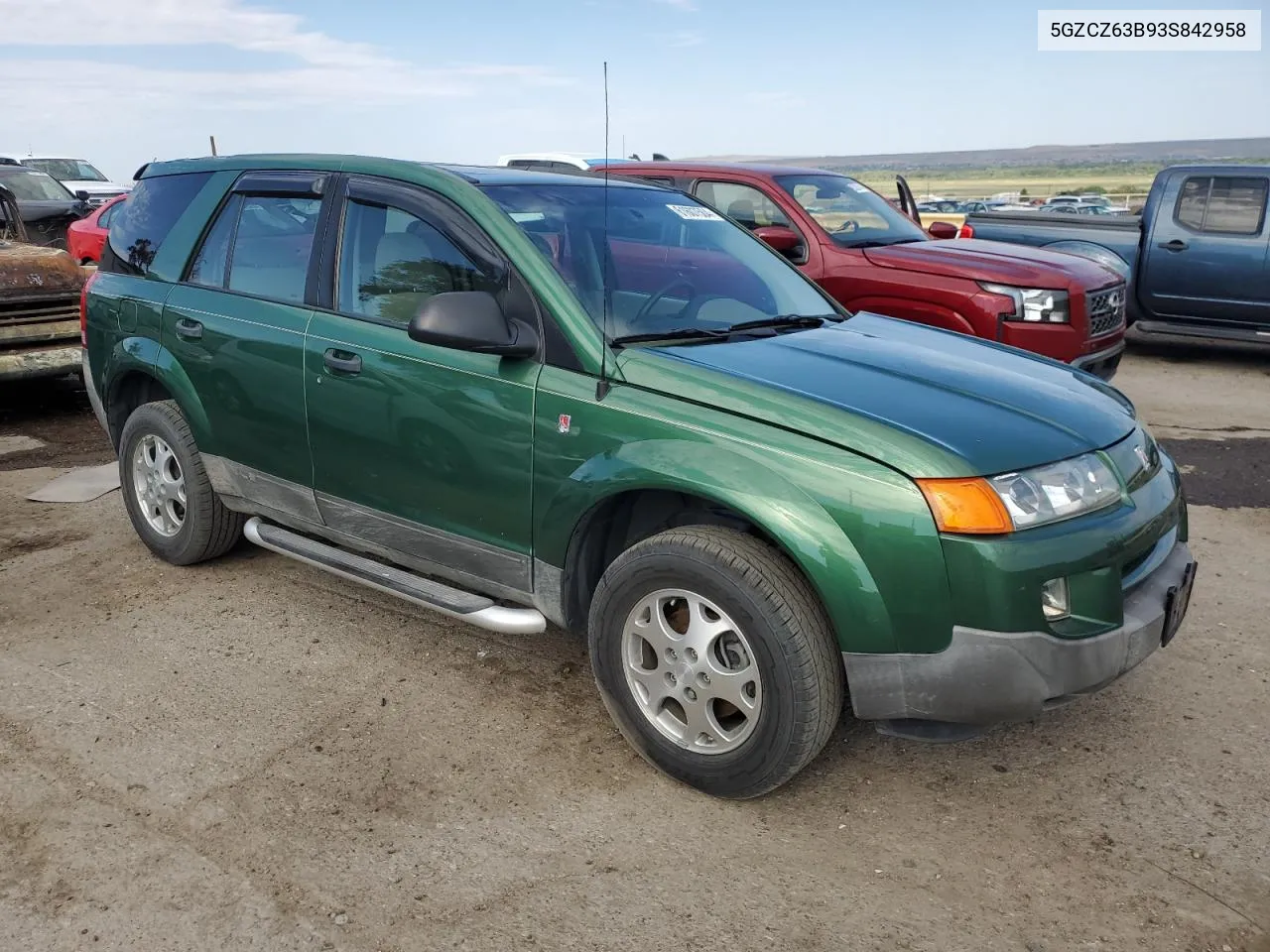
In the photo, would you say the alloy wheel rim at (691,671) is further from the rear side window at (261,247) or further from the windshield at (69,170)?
the windshield at (69,170)

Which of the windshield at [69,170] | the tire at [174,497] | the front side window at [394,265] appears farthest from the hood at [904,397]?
the windshield at [69,170]

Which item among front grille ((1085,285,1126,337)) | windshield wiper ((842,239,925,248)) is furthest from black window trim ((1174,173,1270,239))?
windshield wiper ((842,239,925,248))

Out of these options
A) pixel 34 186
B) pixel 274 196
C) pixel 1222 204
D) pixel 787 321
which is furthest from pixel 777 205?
pixel 34 186

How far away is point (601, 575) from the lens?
3.62 m

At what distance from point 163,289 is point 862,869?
3682 mm

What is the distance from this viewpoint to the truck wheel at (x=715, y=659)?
119 inches

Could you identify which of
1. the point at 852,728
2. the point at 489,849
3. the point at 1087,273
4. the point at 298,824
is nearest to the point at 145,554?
the point at 298,824

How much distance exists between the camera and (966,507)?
2.85m

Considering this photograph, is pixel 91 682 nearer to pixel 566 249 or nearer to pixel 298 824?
pixel 298 824

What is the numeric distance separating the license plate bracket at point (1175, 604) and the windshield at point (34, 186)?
1756 centimetres

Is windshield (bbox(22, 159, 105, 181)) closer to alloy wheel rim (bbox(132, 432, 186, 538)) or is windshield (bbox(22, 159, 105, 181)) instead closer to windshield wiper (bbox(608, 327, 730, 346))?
alloy wheel rim (bbox(132, 432, 186, 538))

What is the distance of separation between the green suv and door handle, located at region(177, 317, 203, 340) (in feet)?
0.06

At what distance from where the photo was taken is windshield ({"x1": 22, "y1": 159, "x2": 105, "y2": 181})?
2294cm

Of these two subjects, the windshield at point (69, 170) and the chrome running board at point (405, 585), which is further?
the windshield at point (69, 170)
